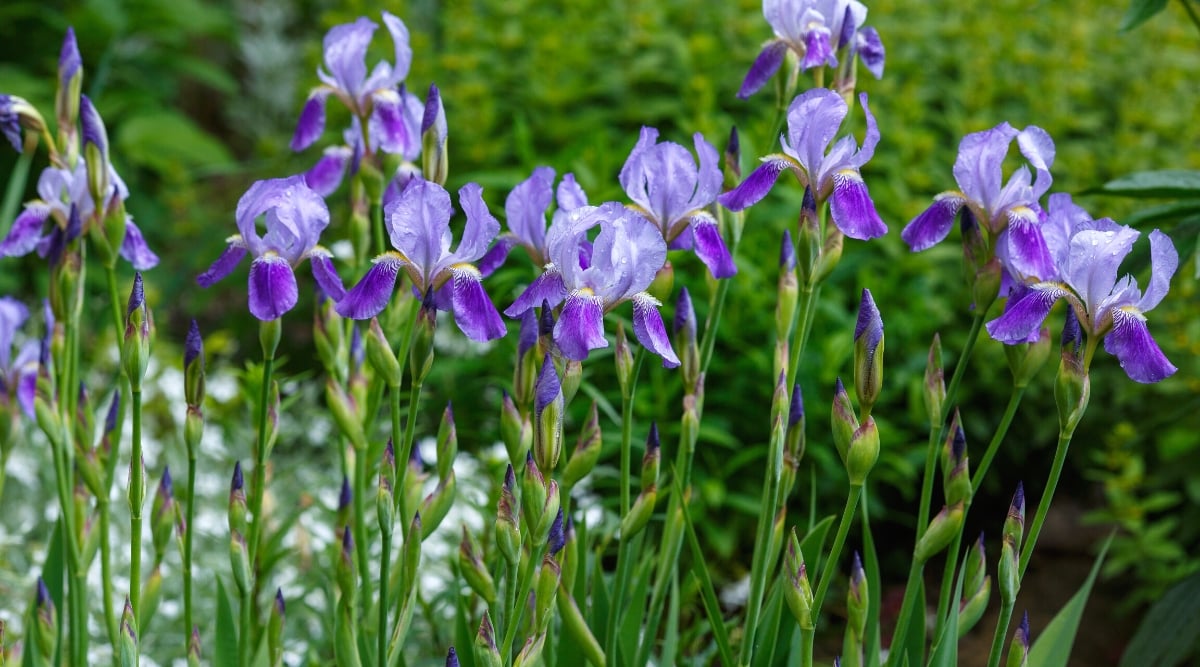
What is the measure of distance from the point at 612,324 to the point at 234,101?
486 centimetres

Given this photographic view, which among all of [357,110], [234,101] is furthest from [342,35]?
[234,101]

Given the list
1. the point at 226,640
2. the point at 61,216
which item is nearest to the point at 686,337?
the point at 226,640

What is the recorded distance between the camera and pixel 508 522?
48.4 inches

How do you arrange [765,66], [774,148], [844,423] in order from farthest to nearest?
[774,148] < [765,66] < [844,423]

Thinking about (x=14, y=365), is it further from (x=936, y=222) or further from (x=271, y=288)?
(x=936, y=222)

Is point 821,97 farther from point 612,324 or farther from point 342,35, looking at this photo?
point 612,324

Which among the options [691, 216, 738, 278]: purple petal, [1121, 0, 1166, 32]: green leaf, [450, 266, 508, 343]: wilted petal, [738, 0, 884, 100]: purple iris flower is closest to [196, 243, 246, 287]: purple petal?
[450, 266, 508, 343]: wilted petal

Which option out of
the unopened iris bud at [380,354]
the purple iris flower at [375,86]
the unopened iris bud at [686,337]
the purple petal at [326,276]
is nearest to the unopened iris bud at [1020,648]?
the unopened iris bud at [686,337]

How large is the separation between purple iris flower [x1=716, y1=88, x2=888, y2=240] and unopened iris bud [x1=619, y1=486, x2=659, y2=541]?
37cm

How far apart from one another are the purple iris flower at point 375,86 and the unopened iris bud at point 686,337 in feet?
1.50

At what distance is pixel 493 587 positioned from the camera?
4.53ft

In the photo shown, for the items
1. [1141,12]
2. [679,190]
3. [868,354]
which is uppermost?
[1141,12]

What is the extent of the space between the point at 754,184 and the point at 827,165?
3.4 inches

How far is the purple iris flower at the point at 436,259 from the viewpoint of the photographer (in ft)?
4.03
